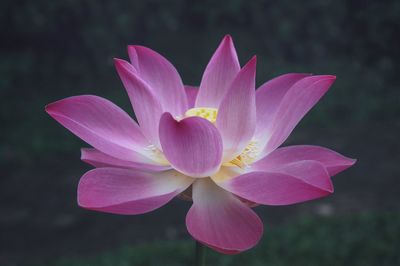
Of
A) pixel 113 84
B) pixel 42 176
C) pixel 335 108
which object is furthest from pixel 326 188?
pixel 113 84

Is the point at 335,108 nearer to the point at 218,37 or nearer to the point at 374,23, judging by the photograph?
the point at 374,23

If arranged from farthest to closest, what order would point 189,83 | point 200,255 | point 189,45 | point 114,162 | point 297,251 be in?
point 189,45
point 189,83
point 297,251
point 114,162
point 200,255

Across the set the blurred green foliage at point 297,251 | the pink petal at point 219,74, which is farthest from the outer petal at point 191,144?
the blurred green foliage at point 297,251

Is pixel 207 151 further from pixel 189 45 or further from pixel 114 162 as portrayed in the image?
pixel 189 45

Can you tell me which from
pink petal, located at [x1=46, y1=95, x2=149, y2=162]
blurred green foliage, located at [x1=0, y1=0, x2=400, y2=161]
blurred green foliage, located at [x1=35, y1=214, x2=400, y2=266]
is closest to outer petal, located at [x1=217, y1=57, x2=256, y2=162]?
pink petal, located at [x1=46, y1=95, x2=149, y2=162]

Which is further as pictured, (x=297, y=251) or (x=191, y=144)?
(x=297, y=251)

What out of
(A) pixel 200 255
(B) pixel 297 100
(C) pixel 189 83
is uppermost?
(B) pixel 297 100

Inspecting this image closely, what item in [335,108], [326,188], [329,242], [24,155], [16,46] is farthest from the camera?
[16,46]

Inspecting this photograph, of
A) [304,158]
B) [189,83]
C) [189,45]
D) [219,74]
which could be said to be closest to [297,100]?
[304,158]
